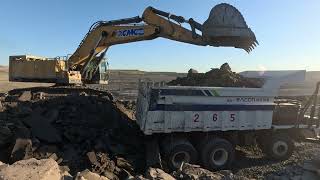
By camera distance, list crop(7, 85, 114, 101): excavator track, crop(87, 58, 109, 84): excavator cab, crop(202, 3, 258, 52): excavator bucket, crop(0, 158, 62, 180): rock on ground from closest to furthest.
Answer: crop(0, 158, 62, 180): rock on ground → crop(202, 3, 258, 52): excavator bucket → crop(7, 85, 114, 101): excavator track → crop(87, 58, 109, 84): excavator cab

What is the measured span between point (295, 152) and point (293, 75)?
286 cm

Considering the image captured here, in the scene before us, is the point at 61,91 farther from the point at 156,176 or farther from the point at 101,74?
the point at 156,176

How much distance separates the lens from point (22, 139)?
37.2ft

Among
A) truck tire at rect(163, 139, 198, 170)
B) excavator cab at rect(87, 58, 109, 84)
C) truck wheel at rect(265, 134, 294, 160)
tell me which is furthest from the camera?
excavator cab at rect(87, 58, 109, 84)

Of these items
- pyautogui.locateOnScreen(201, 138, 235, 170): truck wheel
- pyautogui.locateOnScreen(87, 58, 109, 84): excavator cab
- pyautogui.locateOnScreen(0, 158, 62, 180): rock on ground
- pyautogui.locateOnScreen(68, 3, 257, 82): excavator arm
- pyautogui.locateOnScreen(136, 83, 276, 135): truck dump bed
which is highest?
pyautogui.locateOnScreen(68, 3, 257, 82): excavator arm

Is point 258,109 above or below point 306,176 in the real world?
above

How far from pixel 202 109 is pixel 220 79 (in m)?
1.99

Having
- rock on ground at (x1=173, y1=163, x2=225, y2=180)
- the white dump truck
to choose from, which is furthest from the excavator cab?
rock on ground at (x1=173, y1=163, x2=225, y2=180)

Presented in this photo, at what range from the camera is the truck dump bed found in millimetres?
11766

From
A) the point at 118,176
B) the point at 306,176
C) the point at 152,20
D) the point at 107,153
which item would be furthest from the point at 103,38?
the point at 306,176

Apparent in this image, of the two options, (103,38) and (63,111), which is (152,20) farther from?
(63,111)

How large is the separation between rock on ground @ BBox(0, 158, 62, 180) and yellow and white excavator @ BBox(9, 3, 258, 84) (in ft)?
23.8

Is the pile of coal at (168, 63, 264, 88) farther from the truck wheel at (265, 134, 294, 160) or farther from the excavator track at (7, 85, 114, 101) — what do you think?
the excavator track at (7, 85, 114, 101)

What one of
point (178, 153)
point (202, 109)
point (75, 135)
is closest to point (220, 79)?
point (202, 109)
